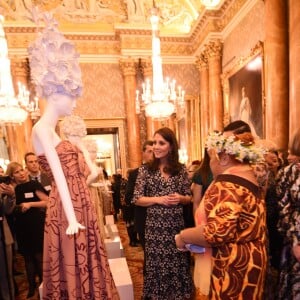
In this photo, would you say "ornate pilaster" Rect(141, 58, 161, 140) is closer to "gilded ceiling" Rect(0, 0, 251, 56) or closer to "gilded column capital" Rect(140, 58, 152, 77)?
Answer: "gilded column capital" Rect(140, 58, 152, 77)

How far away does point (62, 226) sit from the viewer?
1.69m

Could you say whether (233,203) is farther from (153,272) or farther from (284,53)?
(284,53)

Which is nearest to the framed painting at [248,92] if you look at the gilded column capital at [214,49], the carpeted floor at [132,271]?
the gilded column capital at [214,49]

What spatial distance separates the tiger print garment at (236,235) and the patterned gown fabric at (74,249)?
2.22ft

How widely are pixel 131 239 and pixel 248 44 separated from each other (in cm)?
519

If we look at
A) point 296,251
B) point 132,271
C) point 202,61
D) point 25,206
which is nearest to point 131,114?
point 202,61

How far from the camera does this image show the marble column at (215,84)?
8.43m

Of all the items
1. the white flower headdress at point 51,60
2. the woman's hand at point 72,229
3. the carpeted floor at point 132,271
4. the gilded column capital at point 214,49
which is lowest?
the carpeted floor at point 132,271

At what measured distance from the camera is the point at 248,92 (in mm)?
6824

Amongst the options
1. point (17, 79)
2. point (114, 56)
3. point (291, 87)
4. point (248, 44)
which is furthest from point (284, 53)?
point (17, 79)

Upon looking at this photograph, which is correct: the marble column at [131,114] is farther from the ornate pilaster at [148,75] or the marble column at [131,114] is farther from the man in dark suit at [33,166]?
the man in dark suit at [33,166]

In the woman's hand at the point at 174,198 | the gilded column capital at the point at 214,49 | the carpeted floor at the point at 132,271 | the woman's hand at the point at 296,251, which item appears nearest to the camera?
the woman's hand at the point at 296,251

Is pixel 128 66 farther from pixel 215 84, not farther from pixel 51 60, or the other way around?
pixel 51 60

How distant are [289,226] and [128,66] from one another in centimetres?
850
